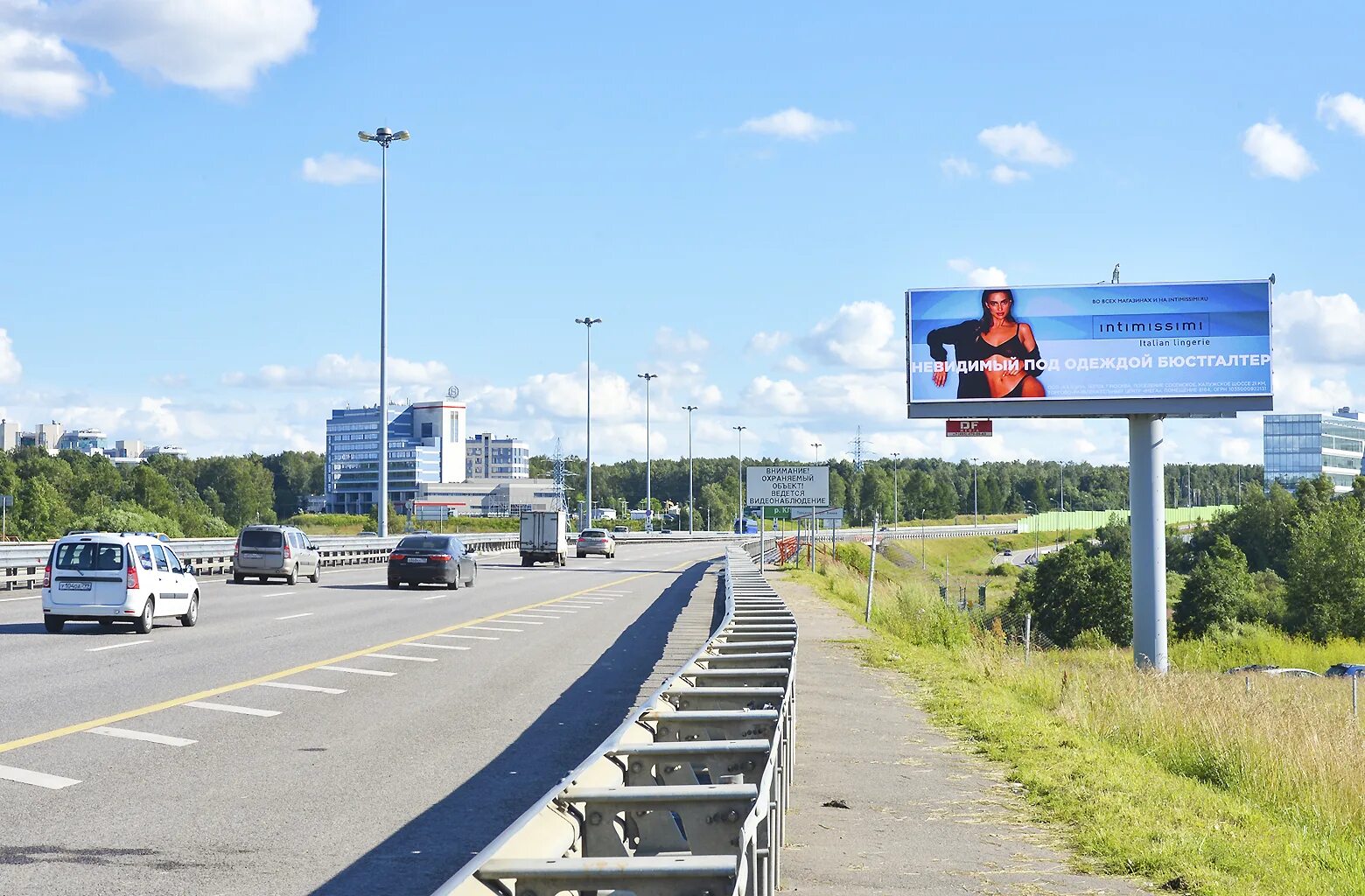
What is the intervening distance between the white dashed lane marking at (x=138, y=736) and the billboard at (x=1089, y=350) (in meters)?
29.1

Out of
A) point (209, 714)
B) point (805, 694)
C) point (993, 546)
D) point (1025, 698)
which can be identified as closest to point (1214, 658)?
point (1025, 698)

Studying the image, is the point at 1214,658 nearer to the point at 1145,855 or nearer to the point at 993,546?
the point at 1145,855

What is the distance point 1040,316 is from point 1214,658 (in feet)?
68.7

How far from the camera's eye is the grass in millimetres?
7453

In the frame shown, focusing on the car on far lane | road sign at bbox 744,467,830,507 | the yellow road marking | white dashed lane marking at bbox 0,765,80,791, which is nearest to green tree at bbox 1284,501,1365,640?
road sign at bbox 744,467,830,507

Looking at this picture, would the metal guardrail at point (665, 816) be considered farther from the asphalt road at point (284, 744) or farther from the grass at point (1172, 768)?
the grass at point (1172, 768)

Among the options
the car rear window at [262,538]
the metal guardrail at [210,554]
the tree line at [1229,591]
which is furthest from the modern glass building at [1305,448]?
the car rear window at [262,538]

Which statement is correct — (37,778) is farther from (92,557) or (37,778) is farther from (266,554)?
(266,554)

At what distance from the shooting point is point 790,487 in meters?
55.3

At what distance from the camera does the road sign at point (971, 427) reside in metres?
39.6

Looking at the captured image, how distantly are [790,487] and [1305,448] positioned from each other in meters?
140

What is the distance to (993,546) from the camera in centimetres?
16038

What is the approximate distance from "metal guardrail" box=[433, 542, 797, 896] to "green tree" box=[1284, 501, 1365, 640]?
8117 centimetres

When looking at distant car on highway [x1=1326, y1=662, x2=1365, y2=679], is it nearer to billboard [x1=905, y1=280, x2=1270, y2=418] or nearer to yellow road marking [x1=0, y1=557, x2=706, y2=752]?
billboard [x1=905, y1=280, x2=1270, y2=418]
